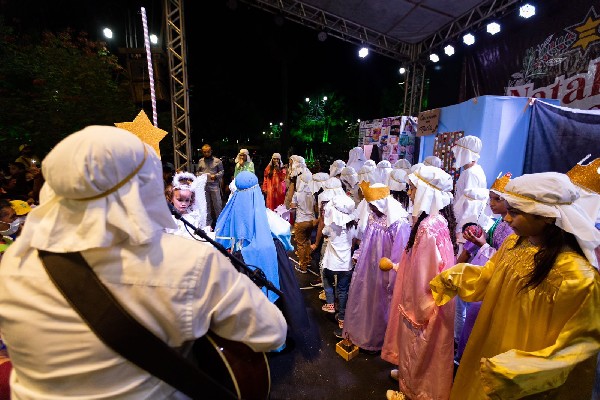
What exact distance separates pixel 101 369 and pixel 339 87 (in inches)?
1231

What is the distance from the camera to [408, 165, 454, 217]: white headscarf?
10.2 ft

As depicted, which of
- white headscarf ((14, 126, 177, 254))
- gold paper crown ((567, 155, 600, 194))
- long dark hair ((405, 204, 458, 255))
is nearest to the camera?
white headscarf ((14, 126, 177, 254))

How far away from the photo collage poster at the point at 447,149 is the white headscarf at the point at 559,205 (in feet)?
20.9

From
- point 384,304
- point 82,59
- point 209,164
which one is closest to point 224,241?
point 384,304

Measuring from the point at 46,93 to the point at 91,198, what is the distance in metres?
11.5

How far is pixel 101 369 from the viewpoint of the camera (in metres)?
1.03

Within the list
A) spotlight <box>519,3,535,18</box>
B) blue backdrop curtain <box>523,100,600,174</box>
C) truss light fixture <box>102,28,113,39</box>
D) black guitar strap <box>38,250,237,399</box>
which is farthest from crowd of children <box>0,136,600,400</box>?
truss light fixture <box>102,28,113,39</box>

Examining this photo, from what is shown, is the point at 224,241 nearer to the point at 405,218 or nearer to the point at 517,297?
the point at 405,218

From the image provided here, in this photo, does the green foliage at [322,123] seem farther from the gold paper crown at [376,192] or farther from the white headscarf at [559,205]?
the white headscarf at [559,205]

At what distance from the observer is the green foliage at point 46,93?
916cm

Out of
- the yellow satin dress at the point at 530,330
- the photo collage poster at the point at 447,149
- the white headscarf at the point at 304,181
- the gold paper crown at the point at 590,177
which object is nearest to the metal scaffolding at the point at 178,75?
the white headscarf at the point at 304,181

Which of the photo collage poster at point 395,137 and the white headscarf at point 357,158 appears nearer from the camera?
the white headscarf at point 357,158

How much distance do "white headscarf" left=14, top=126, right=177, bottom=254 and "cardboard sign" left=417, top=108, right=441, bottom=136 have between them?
9.27 meters

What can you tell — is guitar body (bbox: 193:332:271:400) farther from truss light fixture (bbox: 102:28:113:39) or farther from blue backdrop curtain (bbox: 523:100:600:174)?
truss light fixture (bbox: 102:28:113:39)
